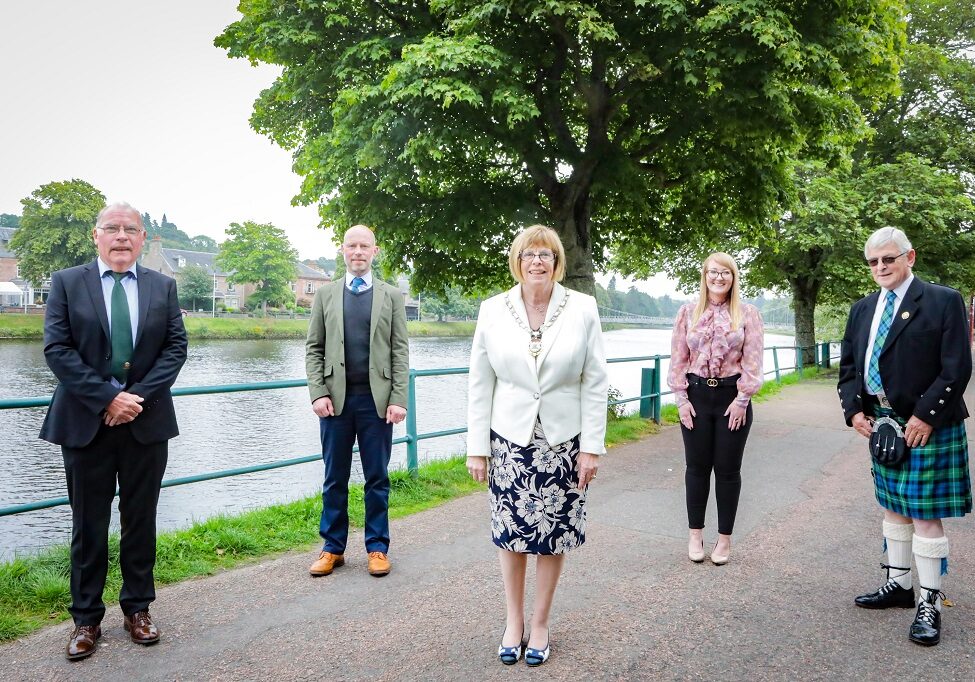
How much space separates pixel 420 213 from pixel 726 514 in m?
8.25

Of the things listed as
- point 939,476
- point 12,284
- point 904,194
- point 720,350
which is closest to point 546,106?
point 720,350

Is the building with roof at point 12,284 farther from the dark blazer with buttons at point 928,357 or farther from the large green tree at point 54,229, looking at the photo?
the dark blazer with buttons at point 928,357

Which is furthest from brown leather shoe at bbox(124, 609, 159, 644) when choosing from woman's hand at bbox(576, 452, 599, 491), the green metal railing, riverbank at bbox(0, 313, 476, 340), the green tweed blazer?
riverbank at bbox(0, 313, 476, 340)

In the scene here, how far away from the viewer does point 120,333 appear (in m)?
3.39

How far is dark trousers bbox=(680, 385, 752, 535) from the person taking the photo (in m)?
4.51

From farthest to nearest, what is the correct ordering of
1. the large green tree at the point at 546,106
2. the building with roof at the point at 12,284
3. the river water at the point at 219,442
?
the building with roof at the point at 12,284 < the river water at the point at 219,442 < the large green tree at the point at 546,106

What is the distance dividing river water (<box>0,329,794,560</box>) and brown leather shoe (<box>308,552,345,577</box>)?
1.96 metres

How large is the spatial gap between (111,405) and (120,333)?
37cm

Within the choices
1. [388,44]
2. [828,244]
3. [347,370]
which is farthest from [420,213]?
[828,244]

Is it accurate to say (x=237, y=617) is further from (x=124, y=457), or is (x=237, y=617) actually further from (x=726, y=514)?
(x=726, y=514)

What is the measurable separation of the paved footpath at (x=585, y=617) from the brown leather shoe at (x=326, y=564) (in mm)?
60

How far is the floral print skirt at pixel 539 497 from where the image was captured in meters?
3.12

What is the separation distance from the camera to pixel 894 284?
11.8 feet

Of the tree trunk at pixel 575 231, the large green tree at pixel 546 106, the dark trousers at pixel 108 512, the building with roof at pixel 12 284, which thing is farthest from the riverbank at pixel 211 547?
the building with roof at pixel 12 284
